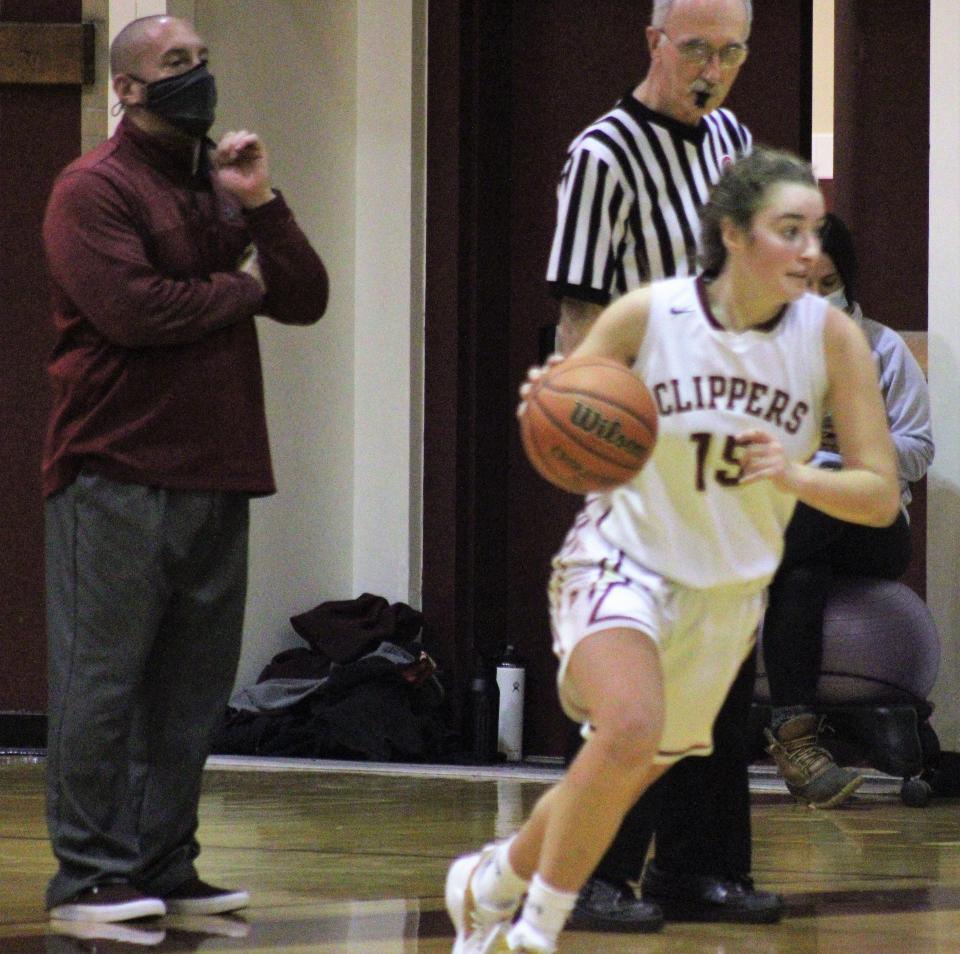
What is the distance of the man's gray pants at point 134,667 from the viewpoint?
10.6ft

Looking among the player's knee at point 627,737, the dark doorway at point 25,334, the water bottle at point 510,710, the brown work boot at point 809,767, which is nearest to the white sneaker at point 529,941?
the player's knee at point 627,737

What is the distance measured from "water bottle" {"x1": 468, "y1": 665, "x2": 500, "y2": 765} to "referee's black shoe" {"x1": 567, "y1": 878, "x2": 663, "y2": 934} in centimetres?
337

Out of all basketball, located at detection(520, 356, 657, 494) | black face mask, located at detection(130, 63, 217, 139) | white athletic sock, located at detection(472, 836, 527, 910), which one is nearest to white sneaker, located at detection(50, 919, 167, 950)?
white athletic sock, located at detection(472, 836, 527, 910)

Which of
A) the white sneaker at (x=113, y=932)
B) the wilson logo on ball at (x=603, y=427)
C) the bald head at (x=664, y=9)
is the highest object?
the bald head at (x=664, y=9)

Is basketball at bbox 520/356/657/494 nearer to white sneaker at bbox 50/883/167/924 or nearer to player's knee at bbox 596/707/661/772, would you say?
player's knee at bbox 596/707/661/772

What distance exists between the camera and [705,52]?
11.0 feet

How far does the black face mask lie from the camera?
3346 mm

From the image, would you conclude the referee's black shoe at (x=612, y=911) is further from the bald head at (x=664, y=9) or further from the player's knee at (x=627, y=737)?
the bald head at (x=664, y=9)

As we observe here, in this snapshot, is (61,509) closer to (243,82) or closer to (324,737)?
(324,737)

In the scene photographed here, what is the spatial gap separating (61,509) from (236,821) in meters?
1.73

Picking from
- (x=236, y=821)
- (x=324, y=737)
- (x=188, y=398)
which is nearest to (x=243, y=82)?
(x=324, y=737)

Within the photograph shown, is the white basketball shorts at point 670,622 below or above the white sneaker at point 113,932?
above

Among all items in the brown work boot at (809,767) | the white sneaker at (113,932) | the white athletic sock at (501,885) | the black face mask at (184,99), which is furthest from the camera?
the brown work boot at (809,767)

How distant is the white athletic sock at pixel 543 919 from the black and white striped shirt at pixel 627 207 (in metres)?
1.22
